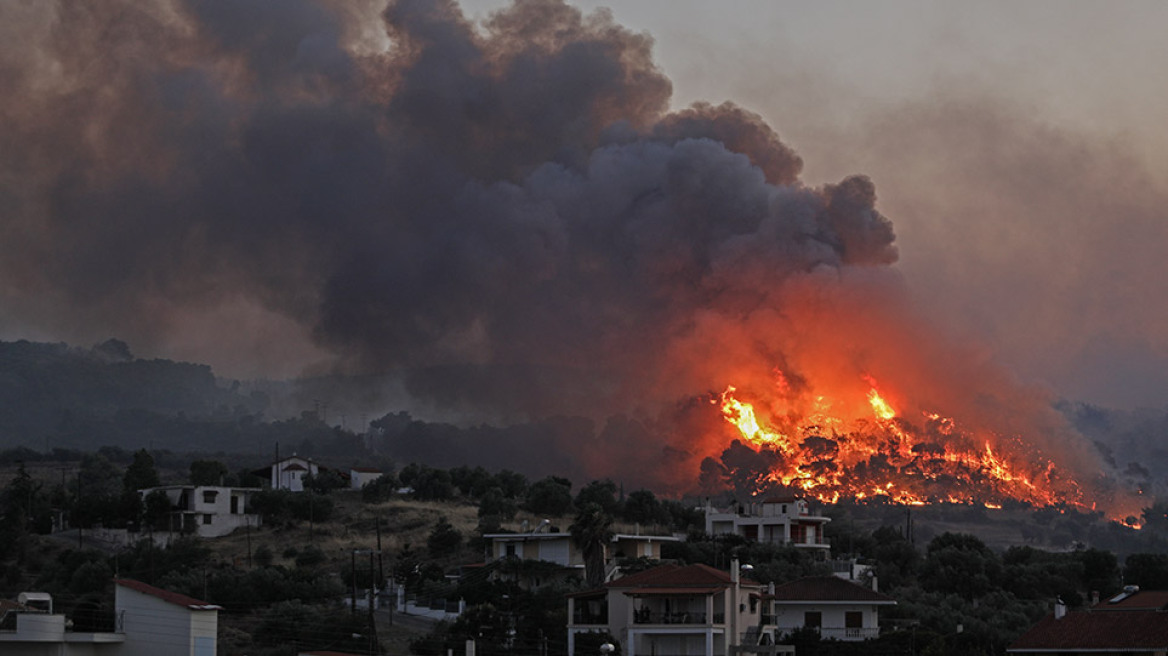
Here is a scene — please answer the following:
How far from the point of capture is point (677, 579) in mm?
76125

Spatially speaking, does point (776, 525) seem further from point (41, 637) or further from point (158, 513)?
point (41, 637)

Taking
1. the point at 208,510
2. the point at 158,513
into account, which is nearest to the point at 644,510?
the point at 208,510

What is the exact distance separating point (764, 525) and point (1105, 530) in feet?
274

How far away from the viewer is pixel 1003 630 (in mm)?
80062

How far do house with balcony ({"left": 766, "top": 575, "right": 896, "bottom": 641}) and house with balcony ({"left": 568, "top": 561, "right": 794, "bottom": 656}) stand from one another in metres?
3.61

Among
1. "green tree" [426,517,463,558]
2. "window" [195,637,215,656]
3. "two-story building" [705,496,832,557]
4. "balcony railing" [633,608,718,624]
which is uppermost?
"two-story building" [705,496,832,557]

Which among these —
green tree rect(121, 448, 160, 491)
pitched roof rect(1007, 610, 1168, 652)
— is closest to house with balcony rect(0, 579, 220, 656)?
pitched roof rect(1007, 610, 1168, 652)

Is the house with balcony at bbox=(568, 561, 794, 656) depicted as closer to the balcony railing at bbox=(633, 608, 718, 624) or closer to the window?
the balcony railing at bbox=(633, 608, 718, 624)

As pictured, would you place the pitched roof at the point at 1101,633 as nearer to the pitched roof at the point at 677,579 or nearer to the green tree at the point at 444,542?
the pitched roof at the point at 677,579

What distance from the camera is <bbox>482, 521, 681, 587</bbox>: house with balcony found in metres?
94.8

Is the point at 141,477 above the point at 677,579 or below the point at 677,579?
above

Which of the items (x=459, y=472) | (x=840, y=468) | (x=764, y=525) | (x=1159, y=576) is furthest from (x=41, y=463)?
(x=1159, y=576)

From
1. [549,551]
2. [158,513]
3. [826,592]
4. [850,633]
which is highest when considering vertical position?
[158,513]

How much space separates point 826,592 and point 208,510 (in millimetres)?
51326
